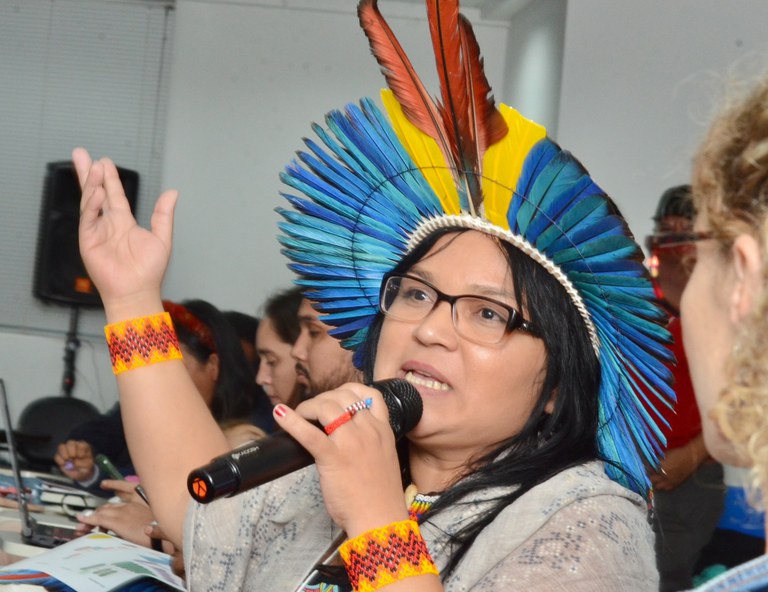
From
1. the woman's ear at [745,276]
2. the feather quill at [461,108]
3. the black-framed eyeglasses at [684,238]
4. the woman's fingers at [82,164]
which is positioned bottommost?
the woman's ear at [745,276]

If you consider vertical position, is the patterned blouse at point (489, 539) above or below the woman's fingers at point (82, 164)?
below

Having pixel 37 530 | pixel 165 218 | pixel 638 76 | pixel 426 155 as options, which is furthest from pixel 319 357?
pixel 638 76

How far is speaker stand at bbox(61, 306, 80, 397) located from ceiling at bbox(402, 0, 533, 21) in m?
2.90

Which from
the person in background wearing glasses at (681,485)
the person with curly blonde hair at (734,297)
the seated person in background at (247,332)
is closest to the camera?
the person with curly blonde hair at (734,297)

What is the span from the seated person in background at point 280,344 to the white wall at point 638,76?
229cm

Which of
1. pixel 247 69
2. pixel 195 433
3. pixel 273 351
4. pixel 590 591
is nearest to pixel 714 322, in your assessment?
pixel 590 591

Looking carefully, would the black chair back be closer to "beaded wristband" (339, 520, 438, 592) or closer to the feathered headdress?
the feathered headdress

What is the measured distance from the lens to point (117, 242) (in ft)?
5.15

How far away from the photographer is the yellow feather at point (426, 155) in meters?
1.46

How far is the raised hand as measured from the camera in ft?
5.02

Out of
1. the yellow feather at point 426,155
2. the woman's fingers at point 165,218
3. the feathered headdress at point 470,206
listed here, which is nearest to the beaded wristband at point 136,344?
the woman's fingers at point 165,218

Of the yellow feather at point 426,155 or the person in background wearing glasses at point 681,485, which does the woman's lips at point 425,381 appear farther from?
the person in background wearing glasses at point 681,485

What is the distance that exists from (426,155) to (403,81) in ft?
0.38

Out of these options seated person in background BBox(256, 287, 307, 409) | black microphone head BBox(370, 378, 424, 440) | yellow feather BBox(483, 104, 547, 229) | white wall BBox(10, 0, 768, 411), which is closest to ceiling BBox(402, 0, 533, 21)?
white wall BBox(10, 0, 768, 411)
